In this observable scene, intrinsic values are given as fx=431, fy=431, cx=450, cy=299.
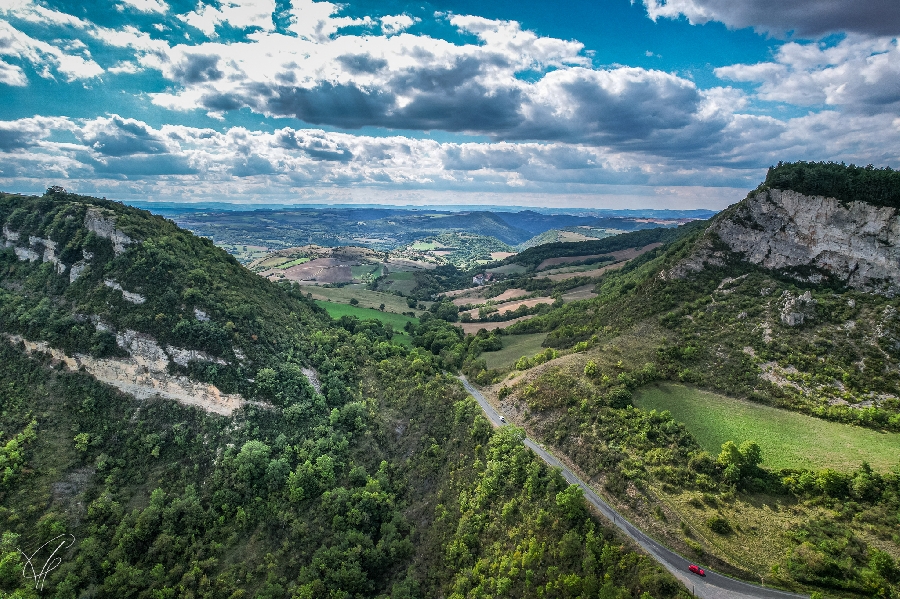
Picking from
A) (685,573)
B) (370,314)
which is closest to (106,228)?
(370,314)

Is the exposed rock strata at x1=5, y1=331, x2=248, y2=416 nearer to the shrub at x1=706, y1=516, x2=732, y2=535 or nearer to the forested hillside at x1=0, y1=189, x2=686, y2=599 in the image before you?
the forested hillside at x1=0, y1=189, x2=686, y2=599

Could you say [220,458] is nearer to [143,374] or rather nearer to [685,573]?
[143,374]

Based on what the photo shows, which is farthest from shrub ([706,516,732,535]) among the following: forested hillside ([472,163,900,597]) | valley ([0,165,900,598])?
valley ([0,165,900,598])

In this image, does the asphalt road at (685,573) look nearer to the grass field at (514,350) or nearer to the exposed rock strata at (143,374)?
the grass field at (514,350)

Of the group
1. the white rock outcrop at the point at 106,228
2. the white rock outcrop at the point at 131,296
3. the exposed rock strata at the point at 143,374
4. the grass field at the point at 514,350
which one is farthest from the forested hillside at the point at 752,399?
the white rock outcrop at the point at 106,228

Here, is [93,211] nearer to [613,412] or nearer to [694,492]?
[613,412]

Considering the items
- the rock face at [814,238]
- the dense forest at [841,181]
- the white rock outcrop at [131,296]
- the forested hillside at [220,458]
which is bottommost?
the forested hillside at [220,458]
